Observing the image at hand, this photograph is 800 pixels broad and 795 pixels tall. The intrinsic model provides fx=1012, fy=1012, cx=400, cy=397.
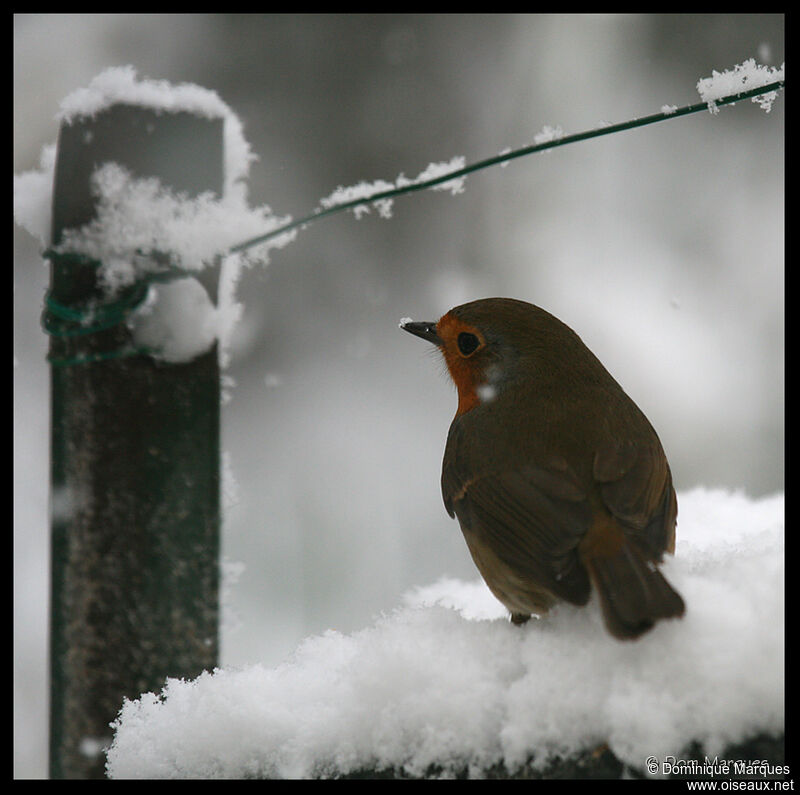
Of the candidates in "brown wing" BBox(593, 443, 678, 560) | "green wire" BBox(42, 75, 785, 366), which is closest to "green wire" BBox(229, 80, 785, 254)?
"green wire" BBox(42, 75, 785, 366)

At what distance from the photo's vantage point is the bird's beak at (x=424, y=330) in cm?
247

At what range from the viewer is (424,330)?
97.5 inches

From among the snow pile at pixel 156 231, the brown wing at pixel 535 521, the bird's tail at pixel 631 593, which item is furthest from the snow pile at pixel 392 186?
the bird's tail at pixel 631 593

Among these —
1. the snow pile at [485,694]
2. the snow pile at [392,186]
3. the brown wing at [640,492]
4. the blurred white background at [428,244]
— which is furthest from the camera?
the blurred white background at [428,244]

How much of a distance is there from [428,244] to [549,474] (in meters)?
3.49

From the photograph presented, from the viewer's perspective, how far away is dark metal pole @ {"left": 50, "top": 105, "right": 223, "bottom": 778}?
8.22 feet

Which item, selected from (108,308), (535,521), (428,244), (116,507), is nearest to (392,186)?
(108,308)

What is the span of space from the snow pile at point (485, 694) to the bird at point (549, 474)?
7cm

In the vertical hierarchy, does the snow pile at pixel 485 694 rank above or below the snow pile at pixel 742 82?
below

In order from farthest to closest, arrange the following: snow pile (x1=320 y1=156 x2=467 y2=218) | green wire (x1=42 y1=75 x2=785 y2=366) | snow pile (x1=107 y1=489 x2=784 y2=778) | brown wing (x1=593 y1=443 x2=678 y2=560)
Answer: green wire (x1=42 y1=75 x2=785 y2=366)
snow pile (x1=320 y1=156 x2=467 y2=218)
brown wing (x1=593 y1=443 x2=678 y2=560)
snow pile (x1=107 y1=489 x2=784 y2=778)

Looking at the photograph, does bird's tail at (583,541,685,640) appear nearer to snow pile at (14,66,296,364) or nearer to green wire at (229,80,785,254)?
green wire at (229,80,785,254)

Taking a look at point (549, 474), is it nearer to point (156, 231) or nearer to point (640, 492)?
point (640, 492)

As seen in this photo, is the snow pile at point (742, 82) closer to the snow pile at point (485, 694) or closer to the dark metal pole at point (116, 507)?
the snow pile at point (485, 694)

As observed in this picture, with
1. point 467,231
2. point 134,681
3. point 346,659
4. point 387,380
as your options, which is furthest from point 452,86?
point 346,659
